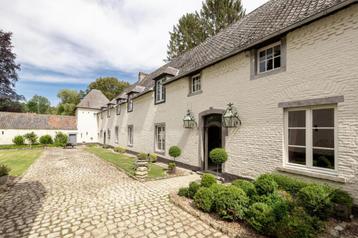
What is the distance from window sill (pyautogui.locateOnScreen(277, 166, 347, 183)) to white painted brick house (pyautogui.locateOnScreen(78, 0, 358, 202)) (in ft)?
0.08

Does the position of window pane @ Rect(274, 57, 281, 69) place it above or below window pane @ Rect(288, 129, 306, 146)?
above

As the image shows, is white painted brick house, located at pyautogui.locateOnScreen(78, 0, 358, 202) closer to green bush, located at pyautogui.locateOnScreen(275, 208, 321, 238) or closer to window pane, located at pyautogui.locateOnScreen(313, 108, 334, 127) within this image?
window pane, located at pyautogui.locateOnScreen(313, 108, 334, 127)

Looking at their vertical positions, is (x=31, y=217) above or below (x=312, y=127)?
below

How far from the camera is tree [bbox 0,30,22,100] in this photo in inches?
1040

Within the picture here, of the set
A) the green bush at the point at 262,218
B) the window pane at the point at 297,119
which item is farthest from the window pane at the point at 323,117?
the green bush at the point at 262,218

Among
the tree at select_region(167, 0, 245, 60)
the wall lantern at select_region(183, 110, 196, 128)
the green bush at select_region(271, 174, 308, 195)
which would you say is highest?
the tree at select_region(167, 0, 245, 60)

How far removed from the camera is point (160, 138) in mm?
13805

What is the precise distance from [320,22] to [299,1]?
2474 mm

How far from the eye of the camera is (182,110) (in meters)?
11.1

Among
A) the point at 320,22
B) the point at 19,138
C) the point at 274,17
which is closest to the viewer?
the point at 320,22

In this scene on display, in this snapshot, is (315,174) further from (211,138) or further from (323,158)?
(211,138)

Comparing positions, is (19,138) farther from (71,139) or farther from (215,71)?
(215,71)

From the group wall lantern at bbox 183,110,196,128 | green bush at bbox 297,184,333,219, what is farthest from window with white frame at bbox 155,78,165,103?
green bush at bbox 297,184,333,219

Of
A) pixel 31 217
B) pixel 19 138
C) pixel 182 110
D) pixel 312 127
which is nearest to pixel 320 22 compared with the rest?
pixel 312 127
